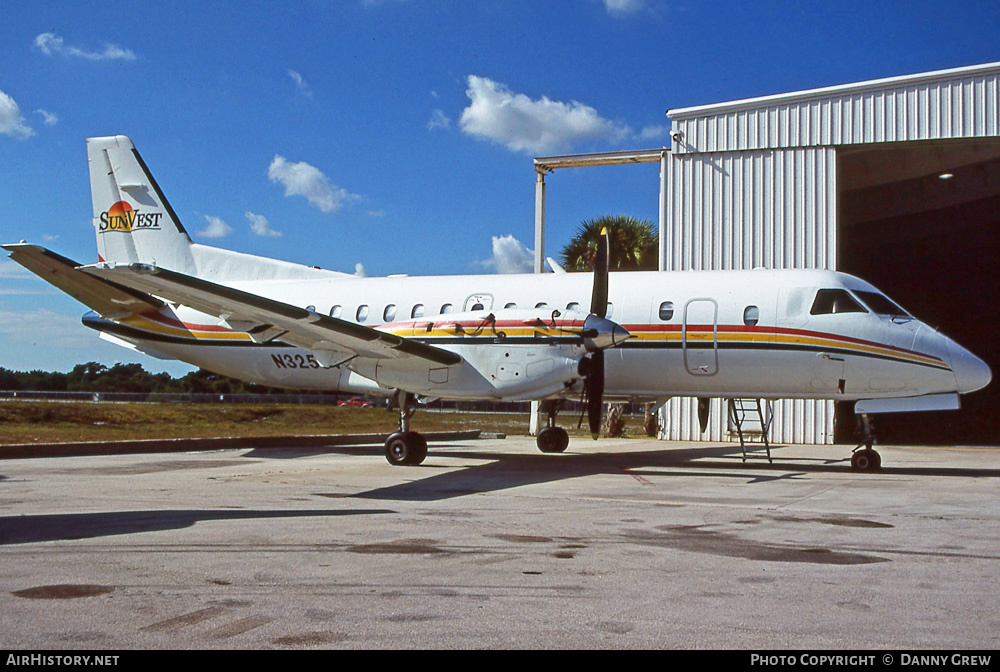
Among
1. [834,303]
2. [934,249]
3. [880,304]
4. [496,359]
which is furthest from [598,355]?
[934,249]

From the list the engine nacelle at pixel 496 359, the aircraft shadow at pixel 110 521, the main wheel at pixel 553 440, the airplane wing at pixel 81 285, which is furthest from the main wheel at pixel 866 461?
the airplane wing at pixel 81 285

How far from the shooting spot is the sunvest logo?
20781 millimetres

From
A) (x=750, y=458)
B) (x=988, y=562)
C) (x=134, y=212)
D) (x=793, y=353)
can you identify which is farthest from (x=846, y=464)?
(x=134, y=212)

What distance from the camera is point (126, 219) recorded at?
2081 centimetres

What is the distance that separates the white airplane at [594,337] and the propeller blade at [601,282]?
22mm

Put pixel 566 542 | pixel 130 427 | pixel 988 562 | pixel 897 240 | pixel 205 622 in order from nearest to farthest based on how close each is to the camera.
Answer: pixel 205 622 → pixel 988 562 → pixel 566 542 → pixel 130 427 → pixel 897 240

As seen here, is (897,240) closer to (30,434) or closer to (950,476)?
(950,476)

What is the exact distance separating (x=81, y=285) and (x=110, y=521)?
32.2ft

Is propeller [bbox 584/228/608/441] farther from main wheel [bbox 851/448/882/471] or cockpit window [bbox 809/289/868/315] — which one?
main wheel [bbox 851/448/882/471]

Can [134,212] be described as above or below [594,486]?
above

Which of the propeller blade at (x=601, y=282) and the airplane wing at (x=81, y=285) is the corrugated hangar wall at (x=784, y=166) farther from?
the airplane wing at (x=81, y=285)

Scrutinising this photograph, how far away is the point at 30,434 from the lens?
850 inches

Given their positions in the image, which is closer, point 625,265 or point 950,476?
point 950,476

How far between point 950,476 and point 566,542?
1036 cm
